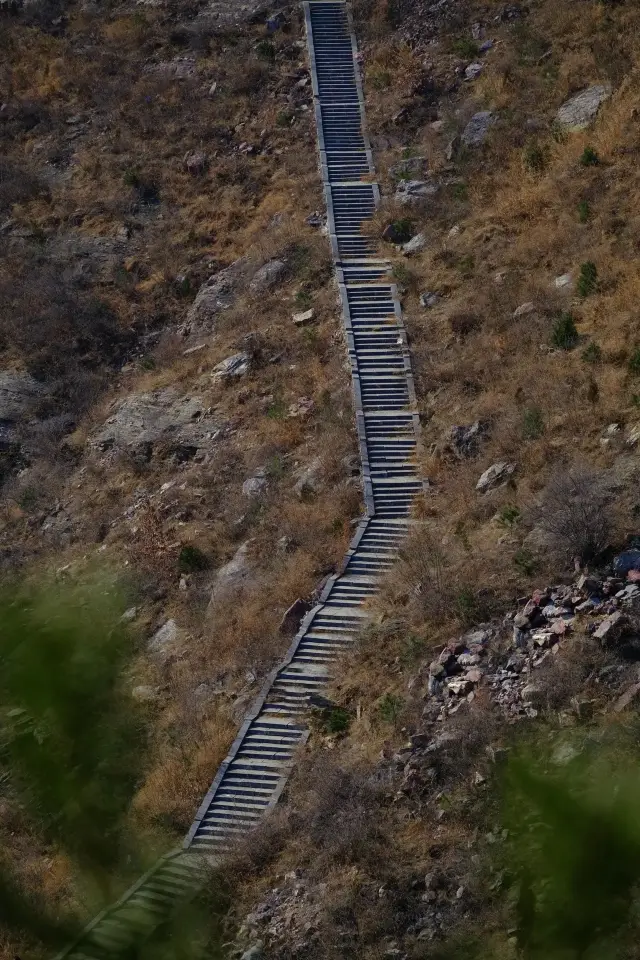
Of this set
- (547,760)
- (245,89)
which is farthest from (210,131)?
(547,760)

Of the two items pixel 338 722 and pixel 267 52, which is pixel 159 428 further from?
pixel 267 52

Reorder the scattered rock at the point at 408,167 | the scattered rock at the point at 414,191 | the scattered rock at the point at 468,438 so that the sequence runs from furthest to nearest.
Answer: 1. the scattered rock at the point at 408,167
2. the scattered rock at the point at 414,191
3. the scattered rock at the point at 468,438

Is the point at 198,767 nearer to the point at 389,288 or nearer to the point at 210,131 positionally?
the point at 389,288

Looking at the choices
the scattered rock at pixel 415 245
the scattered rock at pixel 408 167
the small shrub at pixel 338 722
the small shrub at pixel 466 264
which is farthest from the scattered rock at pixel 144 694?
the scattered rock at pixel 408 167

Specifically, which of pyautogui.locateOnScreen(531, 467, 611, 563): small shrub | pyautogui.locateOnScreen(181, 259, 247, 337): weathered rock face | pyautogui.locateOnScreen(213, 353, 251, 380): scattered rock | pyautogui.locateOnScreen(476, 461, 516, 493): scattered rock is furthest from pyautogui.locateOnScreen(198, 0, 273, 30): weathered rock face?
pyautogui.locateOnScreen(531, 467, 611, 563): small shrub

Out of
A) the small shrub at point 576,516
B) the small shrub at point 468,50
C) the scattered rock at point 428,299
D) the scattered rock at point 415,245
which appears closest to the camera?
the small shrub at point 576,516

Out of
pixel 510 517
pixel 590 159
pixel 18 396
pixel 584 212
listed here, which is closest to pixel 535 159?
pixel 590 159

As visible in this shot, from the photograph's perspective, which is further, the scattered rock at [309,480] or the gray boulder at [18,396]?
the gray boulder at [18,396]

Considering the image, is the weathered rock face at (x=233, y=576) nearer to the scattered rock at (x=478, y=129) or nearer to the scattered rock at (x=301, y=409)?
the scattered rock at (x=301, y=409)
